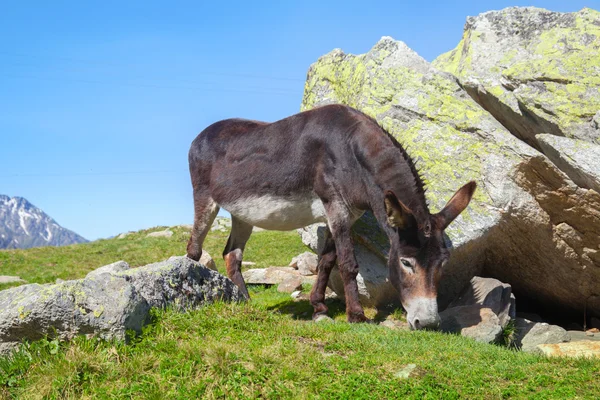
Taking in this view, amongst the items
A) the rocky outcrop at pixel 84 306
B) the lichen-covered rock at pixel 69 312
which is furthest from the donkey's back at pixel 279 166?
the lichen-covered rock at pixel 69 312

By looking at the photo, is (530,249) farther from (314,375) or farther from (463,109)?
(314,375)

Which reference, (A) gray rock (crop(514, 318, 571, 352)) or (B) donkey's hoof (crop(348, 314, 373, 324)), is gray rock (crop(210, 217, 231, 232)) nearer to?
(B) donkey's hoof (crop(348, 314, 373, 324))

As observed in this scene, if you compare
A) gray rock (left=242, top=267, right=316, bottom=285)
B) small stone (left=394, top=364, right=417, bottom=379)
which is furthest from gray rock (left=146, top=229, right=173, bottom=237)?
small stone (left=394, top=364, right=417, bottom=379)

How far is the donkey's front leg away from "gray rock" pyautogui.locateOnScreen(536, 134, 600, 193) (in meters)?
4.11

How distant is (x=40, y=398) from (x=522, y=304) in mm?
10746

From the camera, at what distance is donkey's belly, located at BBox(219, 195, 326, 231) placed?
1081 cm

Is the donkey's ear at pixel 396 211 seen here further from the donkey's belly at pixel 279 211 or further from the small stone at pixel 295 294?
the small stone at pixel 295 294

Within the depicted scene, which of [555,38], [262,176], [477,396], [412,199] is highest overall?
[555,38]

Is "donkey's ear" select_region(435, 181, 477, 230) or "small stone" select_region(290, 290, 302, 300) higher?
"donkey's ear" select_region(435, 181, 477, 230)

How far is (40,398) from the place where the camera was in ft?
20.3

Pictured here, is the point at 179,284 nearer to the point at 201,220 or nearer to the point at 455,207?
the point at 201,220

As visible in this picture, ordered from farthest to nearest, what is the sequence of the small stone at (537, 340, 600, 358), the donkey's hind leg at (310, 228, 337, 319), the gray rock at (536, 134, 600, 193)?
the donkey's hind leg at (310, 228, 337, 319) → the gray rock at (536, 134, 600, 193) → the small stone at (537, 340, 600, 358)

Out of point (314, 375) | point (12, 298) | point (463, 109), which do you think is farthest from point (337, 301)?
point (12, 298)

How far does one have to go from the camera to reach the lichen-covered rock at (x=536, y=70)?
11500 millimetres
